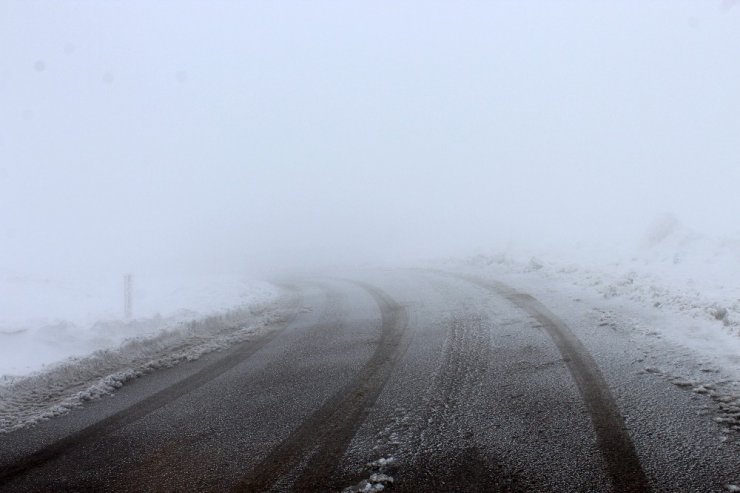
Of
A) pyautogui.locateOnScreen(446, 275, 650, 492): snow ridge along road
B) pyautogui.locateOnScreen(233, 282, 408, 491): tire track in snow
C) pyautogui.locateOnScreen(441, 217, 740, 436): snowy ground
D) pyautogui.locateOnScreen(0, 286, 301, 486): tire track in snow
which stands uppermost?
pyautogui.locateOnScreen(441, 217, 740, 436): snowy ground

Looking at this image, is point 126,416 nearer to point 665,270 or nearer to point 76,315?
point 76,315

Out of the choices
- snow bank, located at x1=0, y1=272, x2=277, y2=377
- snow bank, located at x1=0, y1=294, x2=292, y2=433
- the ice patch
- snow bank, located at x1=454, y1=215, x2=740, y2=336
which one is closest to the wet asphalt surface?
the ice patch

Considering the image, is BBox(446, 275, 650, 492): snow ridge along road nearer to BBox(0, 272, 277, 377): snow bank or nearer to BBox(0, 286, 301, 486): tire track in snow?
BBox(0, 286, 301, 486): tire track in snow

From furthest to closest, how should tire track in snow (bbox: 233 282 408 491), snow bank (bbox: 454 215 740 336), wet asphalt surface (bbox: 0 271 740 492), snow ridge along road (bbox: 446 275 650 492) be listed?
snow bank (bbox: 454 215 740 336), tire track in snow (bbox: 233 282 408 491), wet asphalt surface (bbox: 0 271 740 492), snow ridge along road (bbox: 446 275 650 492)

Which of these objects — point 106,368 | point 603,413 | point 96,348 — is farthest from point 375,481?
point 96,348

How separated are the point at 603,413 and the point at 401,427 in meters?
1.91

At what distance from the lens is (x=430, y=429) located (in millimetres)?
4328

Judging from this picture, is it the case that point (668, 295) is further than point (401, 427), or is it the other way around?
point (668, 295)

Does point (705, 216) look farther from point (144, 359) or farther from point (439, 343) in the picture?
point (144, 359)

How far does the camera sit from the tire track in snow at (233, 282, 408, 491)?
3.62 metres

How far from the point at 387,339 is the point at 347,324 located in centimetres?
212

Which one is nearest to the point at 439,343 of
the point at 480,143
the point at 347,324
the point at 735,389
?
the point at 347,324

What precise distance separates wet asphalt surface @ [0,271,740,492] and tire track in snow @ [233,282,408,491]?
18 mm

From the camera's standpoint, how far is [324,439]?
429 centimetres
